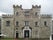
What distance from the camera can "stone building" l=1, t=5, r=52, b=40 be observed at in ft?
175

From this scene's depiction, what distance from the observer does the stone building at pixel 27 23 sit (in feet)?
175

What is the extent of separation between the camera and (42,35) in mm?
53500

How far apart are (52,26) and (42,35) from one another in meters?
3.91

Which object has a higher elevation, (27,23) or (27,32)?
(27,23)

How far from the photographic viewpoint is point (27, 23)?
53750 millimetres

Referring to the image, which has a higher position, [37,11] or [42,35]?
[37,11]

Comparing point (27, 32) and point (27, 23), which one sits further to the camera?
point (27, 32)

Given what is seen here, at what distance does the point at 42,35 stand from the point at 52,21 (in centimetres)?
459

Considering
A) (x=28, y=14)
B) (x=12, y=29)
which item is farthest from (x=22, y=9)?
(x=12, y=29)

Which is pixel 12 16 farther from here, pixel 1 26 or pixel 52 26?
pixel 52 26

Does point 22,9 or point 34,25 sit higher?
point 22,9

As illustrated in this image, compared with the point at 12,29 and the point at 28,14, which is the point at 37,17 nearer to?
the point at 28,14

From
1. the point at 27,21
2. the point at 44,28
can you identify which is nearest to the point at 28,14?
the point at 27,21

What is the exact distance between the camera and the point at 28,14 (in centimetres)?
5400
